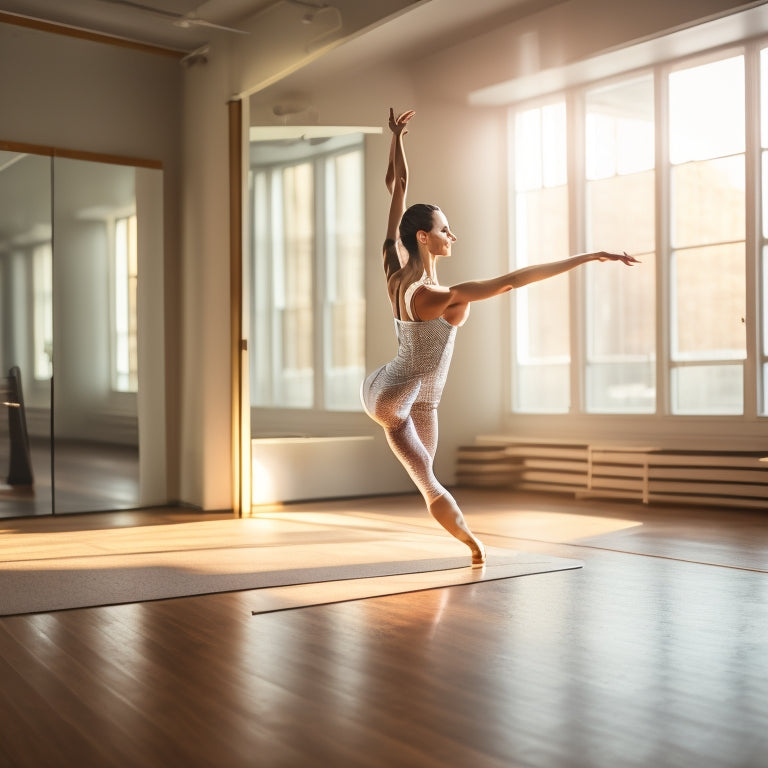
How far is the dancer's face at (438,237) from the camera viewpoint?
4.28m

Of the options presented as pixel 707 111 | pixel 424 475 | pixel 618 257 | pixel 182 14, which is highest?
pixel 182 14

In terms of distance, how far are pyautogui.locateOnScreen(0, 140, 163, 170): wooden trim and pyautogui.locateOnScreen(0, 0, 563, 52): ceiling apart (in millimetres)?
795

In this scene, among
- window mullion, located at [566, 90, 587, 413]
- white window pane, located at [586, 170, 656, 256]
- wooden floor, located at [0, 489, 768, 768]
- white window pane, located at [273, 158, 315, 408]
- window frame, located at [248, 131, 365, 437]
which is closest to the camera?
wooden floor, located at [0, 489, 768, 768]

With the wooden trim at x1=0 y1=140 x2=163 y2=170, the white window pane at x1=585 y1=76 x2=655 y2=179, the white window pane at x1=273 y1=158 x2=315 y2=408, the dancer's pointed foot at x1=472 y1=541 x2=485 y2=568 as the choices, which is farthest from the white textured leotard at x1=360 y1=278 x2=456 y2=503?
the white window pane at x1=585 y1=76 x2=655 y2=179

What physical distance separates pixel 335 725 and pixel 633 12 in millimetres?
5485

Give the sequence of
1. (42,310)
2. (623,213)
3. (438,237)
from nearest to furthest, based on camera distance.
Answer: (438,237) → (42,310) → (623,213)

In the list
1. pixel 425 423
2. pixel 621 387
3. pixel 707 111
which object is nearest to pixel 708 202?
pixel 707 111

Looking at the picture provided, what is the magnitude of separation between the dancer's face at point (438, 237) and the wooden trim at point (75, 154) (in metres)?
3.17

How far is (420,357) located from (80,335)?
3.10 metres

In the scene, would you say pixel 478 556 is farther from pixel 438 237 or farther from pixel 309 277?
pixel 309 277

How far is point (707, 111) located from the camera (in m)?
6.99

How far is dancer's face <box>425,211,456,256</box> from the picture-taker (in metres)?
4.28

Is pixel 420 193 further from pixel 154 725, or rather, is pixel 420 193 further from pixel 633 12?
pixel 154 725

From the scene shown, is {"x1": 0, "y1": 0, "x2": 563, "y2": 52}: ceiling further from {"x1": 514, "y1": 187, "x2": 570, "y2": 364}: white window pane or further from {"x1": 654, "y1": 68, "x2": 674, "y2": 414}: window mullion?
{"x1": 514, "y1": 187, "x2": 570, "y2": 364}: white window pane
